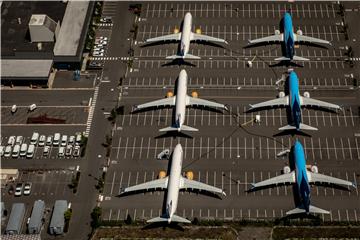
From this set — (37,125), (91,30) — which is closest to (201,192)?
(37,125)

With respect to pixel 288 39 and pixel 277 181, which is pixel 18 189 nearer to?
pixel 277 181

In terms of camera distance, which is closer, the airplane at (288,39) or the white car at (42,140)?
the white car at (42,140)

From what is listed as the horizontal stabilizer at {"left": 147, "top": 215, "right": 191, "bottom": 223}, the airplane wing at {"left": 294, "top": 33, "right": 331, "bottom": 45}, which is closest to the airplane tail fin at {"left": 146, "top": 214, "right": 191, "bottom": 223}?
the horizontal stabilizer at {"left": 147, "top": 215, "right": 191, "bottom": 223}

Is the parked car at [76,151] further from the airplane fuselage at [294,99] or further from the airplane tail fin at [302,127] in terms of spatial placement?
the airplane fuselage at [294,99]

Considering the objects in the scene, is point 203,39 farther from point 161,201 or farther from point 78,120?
point 161,201

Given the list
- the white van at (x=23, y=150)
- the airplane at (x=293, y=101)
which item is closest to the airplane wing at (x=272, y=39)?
the airplane at (x=293, y=101)

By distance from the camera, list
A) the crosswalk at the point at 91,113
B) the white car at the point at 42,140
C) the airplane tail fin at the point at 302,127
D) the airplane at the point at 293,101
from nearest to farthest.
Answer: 1. the airplane tail fin at the point at 302,127
2. the airplane at the point at 293,101
3. the white car at the point at 42,140
4. the crosswalk at the point at 91,113
